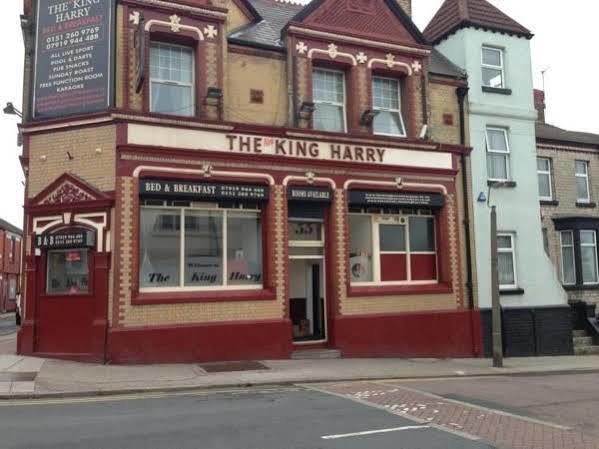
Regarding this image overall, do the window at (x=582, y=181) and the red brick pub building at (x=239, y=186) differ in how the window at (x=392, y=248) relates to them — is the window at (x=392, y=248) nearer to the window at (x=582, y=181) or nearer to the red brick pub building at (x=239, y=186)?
the red brick pub building at (x=239, y=186)

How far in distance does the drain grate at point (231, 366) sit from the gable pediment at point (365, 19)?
9054mm

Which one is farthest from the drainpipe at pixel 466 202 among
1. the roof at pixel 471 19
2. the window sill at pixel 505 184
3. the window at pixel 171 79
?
the window at pixel 171 79

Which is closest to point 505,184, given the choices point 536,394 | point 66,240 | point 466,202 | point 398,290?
point 466,202

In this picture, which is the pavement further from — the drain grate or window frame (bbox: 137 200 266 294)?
window frame (bbox: 137 200 266 294)

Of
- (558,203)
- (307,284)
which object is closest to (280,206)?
(307,284)

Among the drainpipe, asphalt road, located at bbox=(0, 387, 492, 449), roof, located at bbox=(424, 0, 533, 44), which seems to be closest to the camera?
asphalt road, located at bbox=(0, 387, 492, 449)

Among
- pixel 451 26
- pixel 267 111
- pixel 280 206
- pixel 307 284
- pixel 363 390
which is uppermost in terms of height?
pixel 451 26

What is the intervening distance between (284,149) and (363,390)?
6.79 meters

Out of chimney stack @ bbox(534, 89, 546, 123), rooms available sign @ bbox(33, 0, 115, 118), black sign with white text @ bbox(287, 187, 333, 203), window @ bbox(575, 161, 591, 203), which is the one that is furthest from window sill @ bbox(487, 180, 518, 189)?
rooms available sign @ bbox(33, 0, 115, 118)

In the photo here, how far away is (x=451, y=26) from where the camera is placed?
19.5 metres

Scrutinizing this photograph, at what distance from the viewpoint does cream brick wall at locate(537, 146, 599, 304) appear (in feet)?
75.6

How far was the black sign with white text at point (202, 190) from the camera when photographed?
13.6 m

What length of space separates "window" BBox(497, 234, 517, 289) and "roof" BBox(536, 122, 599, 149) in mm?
6088

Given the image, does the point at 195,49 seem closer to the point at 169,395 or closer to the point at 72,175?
the point at 72,175
